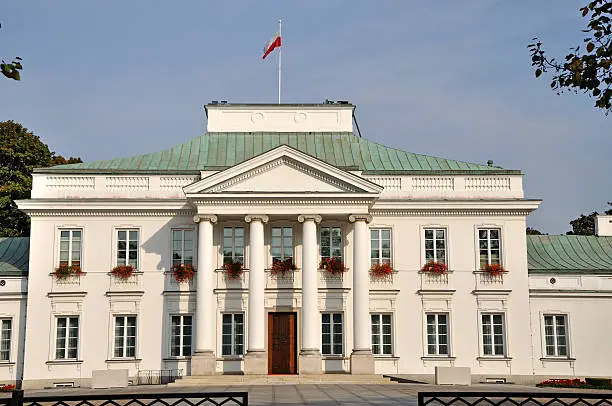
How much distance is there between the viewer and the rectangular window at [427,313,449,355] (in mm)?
33781

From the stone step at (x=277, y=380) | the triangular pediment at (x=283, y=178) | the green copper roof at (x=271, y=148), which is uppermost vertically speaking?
the green copper roof at (x=271, y=148)

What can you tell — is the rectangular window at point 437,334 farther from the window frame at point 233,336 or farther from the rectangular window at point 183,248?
the rectangular window at point 183,248

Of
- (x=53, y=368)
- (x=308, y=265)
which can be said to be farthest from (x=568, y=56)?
(x=53, y=368)

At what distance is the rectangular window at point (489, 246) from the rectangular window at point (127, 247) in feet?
48.0

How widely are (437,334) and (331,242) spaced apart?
5878 millimetres

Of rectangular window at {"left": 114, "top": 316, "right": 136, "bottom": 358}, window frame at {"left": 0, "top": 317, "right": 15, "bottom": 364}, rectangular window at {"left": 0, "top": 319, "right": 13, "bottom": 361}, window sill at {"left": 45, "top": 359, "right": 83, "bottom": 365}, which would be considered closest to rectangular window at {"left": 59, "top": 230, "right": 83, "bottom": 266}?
rectangular window at {"left": 114, "top": 316, "right": 136, "bottom": 358}

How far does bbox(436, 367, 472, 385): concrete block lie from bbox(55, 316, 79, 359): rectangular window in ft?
→ 48.9

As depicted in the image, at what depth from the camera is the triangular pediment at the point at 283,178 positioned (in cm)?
3259

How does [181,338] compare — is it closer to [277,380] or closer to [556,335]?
[277,380]

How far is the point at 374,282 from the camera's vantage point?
3406 cm

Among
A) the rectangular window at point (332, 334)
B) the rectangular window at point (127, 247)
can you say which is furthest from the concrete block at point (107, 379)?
the rectangular window at point (332, 334)

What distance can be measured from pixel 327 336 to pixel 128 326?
8.28 metres

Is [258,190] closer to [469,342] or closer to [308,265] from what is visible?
[308,265]

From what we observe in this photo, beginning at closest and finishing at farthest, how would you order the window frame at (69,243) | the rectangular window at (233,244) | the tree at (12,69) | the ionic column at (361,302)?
the tree at (12,69)
the ionic column at (361,302)
the window frame at (69,243)
the rectangular window at (233,244)
